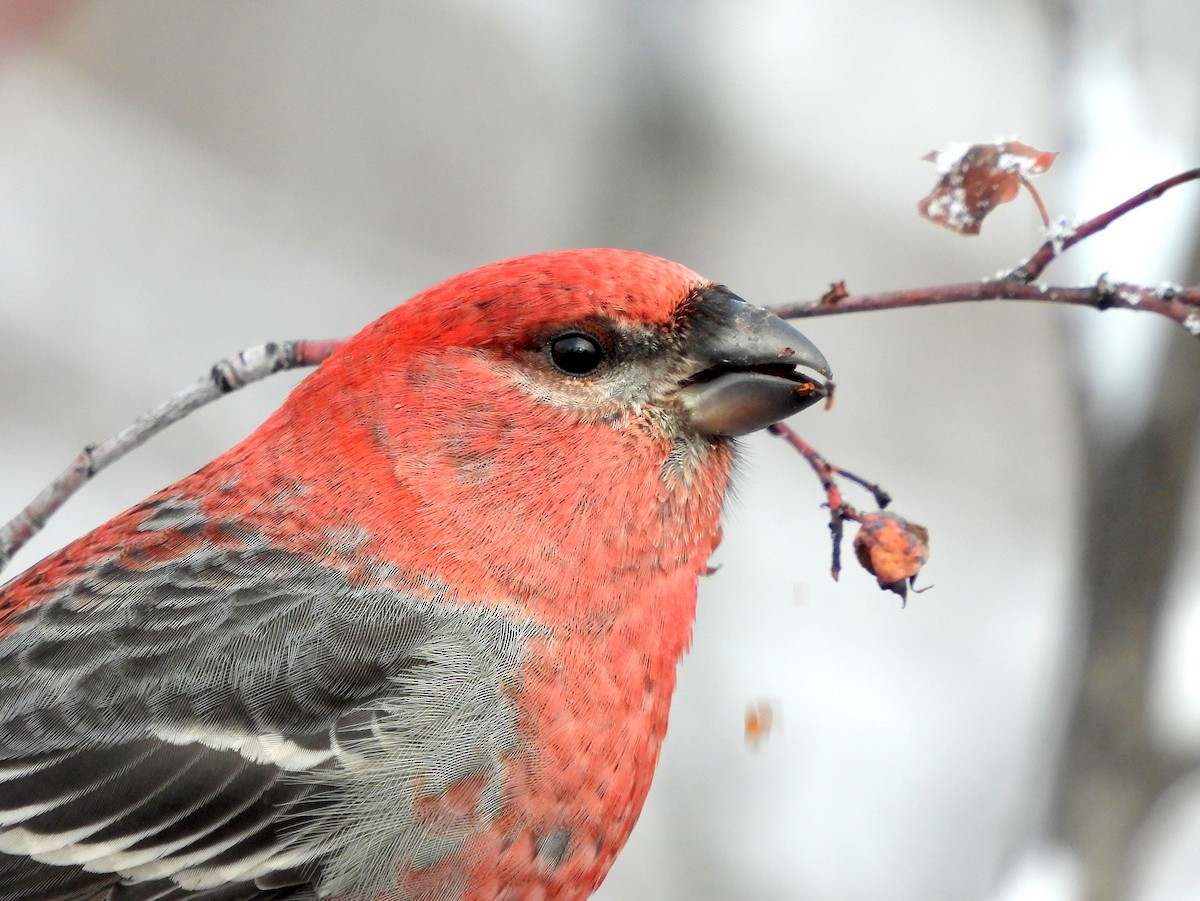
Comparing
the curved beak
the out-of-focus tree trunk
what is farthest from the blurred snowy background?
the curved beak

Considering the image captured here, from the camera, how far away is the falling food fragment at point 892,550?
67.4 inches

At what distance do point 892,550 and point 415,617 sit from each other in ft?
2.33

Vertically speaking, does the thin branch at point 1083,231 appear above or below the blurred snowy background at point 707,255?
below

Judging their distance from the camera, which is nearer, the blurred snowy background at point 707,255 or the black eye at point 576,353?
the black eye at point 576,353

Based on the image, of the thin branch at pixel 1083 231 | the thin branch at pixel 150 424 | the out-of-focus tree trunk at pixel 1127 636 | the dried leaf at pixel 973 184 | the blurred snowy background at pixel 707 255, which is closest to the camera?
the thin branch at pixel 1083 231

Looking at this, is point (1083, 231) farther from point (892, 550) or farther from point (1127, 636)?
point (1127, 636)

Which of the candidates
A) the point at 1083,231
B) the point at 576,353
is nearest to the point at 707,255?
the point at 576,353

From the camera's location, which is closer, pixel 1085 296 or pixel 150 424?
pixel 1085 296

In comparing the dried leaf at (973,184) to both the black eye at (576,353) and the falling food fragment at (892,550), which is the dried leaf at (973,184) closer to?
the falling food fragment at (892,550)

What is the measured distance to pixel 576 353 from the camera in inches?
77.2

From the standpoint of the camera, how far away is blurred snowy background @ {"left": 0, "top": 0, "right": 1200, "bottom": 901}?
19.0 ft

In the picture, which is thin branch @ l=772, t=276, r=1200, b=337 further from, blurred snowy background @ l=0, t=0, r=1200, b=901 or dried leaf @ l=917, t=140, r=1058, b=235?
blurred snowy background @ l=0, t=0, r=1200, b=901

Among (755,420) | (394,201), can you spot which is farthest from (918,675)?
(755,420)

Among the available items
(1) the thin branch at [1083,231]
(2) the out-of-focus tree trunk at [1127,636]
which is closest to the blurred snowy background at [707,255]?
(2) the out-of-focus tree trunk at [1127,636]
